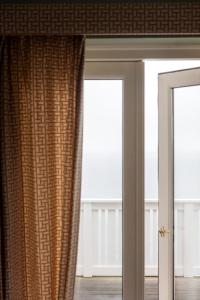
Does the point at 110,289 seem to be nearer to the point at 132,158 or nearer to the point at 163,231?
the point at 163,231

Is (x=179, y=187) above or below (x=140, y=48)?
below

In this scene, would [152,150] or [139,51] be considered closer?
[139,51]

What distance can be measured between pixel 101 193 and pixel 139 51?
0.94 meters

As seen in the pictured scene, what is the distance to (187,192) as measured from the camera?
9.22 ft

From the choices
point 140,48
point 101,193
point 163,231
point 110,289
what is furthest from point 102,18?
point 110,289

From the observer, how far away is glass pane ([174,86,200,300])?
273 cm

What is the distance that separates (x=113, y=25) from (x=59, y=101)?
0.51 metres

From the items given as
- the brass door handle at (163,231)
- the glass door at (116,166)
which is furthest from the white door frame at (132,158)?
the brass door handle at (163,231)

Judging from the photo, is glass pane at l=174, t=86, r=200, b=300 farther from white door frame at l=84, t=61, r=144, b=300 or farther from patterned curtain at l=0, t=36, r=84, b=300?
patterned curtain at l=0, t=36, r=84, b=300

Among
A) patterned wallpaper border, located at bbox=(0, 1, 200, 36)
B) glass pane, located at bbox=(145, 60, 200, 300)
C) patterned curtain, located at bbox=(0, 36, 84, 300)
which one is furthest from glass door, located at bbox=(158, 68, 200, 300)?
patterned curtain, located at bbox=(0, 36, 84, 300)

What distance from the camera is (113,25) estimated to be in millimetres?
2293

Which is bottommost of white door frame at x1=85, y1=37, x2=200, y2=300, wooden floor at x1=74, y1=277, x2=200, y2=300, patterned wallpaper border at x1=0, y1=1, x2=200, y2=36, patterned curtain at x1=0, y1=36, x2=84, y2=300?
wooden floor at x1=74, y1=277, x2=200, y2=300

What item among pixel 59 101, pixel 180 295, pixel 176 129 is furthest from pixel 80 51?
pixel 180 295

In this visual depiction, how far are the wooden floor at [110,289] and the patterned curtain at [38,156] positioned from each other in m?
0.58
